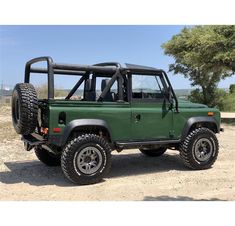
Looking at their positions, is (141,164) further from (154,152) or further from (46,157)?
(46,157)

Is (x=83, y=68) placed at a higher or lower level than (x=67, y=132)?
higher

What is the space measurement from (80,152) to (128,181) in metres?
1.04

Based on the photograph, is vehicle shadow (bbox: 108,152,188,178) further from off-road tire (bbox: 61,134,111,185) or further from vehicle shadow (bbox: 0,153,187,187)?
off-road tire (bbox: 61,134,111,185)

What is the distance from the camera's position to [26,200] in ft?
17.7

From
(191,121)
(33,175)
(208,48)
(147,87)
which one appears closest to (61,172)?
(33,175)

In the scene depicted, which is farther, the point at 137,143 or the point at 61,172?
the point at 61,172

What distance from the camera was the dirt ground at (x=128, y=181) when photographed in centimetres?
568

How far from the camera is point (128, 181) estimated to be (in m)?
6.67

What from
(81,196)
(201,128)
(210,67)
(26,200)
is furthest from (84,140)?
(210,67)

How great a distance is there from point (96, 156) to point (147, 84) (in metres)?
1.79

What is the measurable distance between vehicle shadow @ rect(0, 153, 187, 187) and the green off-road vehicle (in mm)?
389

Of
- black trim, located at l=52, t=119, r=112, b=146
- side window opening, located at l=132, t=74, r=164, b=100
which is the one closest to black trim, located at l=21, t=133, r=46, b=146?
black trim, located at l=52, t=119, r=112, b=146

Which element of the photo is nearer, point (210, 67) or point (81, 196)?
point (81, 196)

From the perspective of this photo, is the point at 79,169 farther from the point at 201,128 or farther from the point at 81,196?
the point at 201,128
